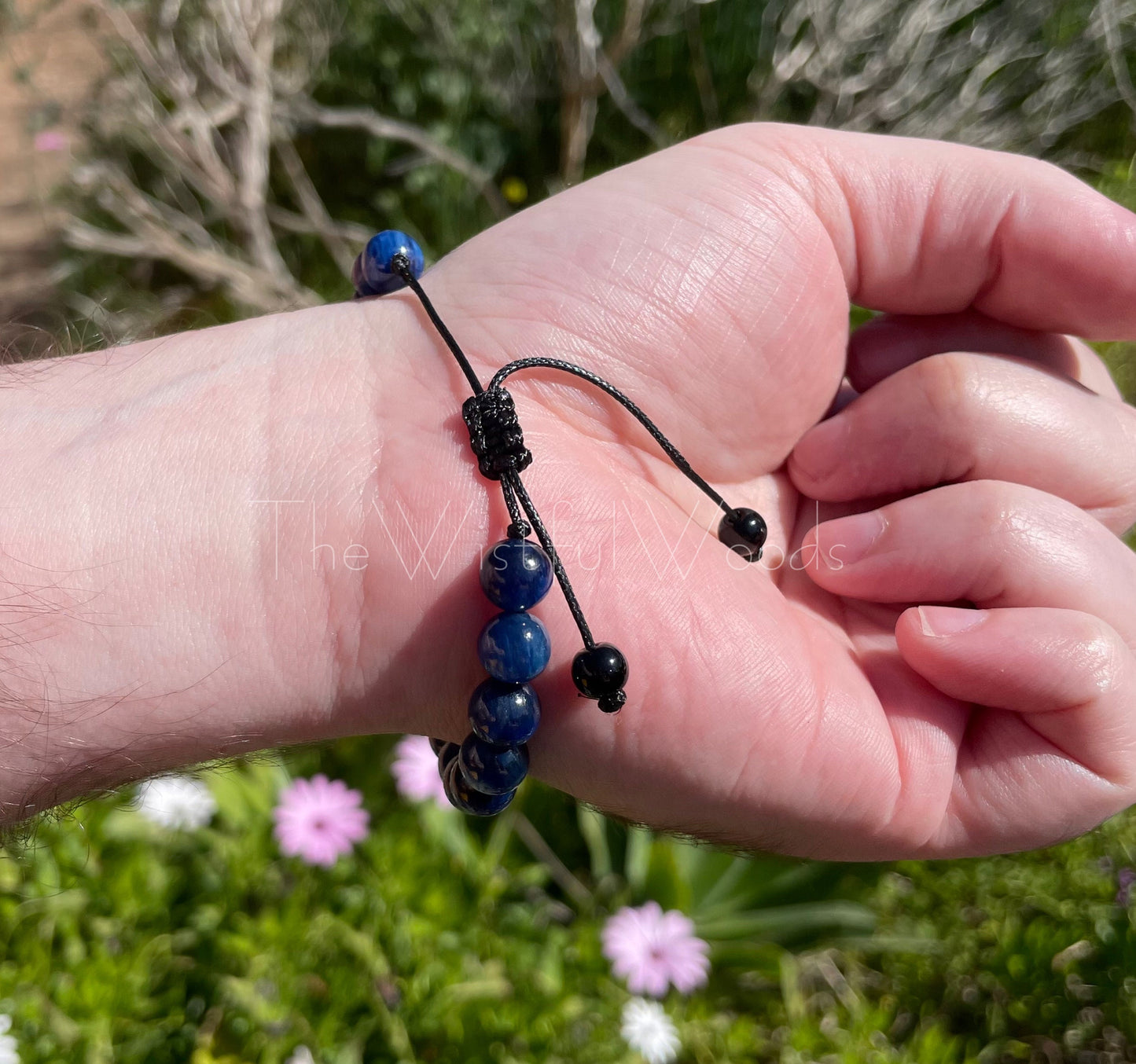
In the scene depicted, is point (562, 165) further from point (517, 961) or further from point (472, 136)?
point (517, 961)

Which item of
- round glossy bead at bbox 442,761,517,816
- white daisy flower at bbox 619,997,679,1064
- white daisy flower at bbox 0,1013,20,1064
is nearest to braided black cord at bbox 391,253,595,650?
round glossy bead at bbox 442,761,517,816

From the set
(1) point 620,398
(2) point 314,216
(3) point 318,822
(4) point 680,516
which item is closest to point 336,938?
(3) point 318,822

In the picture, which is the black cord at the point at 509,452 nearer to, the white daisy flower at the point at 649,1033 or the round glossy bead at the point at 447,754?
the round glossy bead at the point at 447,754

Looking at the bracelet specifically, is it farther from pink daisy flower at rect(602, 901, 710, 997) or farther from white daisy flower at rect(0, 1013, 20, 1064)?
white daisy flower at rect(0, 1013, 20, 1064)

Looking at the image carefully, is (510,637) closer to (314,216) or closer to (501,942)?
(501,942)

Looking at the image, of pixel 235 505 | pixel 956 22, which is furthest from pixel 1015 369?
pixel 956 22

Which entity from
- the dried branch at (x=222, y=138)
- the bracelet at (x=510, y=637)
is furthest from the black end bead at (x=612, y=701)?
the dried branch at (x=222, y=138)
